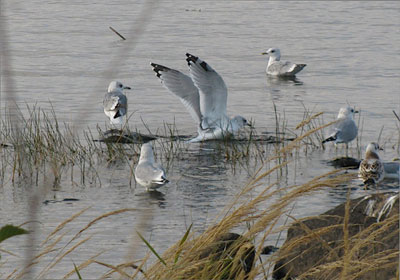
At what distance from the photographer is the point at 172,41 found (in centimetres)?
2297

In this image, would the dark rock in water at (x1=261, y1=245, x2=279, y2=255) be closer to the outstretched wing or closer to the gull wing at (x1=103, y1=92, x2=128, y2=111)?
the outstretched wing

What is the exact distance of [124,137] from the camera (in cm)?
1168

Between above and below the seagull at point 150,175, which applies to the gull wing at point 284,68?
above

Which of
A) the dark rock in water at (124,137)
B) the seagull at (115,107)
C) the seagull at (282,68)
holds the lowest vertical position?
the dark rock in water at (124,137)

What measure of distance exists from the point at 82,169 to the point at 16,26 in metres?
16.9

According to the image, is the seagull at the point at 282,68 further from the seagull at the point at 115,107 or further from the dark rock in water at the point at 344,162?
the dark rock in water at the point at 344,162

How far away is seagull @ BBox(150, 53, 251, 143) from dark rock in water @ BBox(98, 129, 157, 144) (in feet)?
2.22

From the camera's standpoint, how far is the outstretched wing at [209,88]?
11852 millimetres

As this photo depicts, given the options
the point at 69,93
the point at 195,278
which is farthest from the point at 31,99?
the point at 195,278

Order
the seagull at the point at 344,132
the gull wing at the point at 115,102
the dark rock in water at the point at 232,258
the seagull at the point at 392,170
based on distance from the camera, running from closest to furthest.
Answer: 1. the dark rock in water at the point at 232,258
2. the seagull at the point at 392,170
3. the seagull at the point at 344,132
4. the gull wing at the point at 115,102

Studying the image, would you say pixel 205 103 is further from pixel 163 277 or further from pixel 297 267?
pixel 163 277

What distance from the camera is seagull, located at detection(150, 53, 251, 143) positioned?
12008mm

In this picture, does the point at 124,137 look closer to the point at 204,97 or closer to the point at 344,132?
the point at 204,97

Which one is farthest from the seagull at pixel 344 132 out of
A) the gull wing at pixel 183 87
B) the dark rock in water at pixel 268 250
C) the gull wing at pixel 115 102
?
the dark rock in water at pixel 268 250
